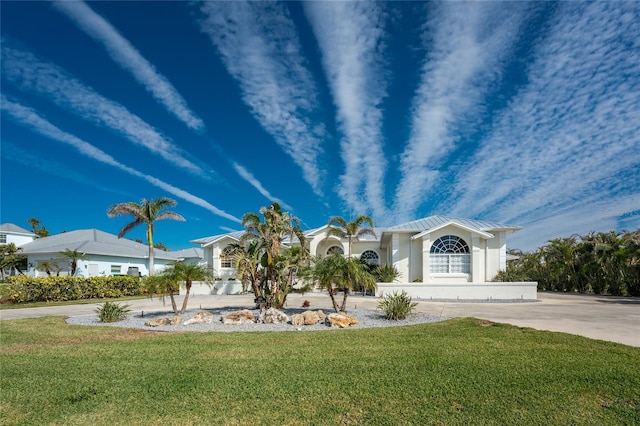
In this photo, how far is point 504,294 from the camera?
65.5 feet

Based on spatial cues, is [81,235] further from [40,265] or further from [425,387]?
[425,387]

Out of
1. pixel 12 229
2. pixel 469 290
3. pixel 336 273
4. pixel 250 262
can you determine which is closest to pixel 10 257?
pixel 12 229

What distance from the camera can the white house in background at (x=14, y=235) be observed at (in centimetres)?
3844

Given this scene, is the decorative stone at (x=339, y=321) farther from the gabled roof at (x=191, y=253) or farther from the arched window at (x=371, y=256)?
the gabled roof at (x=191, y=253)

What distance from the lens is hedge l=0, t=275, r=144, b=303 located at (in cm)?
1969

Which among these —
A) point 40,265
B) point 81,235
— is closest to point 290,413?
point 40,265

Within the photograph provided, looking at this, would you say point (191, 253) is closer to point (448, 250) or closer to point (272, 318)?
point (448, 250)

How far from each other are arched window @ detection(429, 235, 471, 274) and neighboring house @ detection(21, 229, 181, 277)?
21996mm

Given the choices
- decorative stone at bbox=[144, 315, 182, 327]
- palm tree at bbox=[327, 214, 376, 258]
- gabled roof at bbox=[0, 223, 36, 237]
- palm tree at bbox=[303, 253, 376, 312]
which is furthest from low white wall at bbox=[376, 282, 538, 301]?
gabled roof at bbox=[0, 223, 36, 237]

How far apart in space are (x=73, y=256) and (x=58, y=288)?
847cm

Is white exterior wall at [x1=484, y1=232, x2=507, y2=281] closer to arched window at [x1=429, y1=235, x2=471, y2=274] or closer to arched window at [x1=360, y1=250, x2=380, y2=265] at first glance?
arched window at [x1=429, y1=235, x2=471, y2=274]

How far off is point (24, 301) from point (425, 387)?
75.4ft

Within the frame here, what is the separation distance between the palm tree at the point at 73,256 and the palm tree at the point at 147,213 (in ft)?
11.7

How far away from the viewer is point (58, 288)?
20.9 metres
